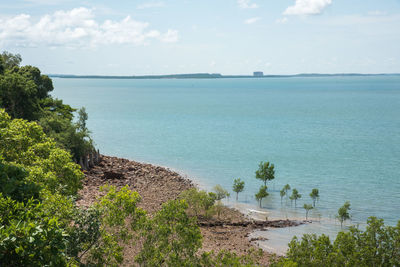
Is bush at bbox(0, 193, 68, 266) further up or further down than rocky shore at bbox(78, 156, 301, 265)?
further up

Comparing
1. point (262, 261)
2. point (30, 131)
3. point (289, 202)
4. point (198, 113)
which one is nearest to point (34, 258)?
point (30, 131)

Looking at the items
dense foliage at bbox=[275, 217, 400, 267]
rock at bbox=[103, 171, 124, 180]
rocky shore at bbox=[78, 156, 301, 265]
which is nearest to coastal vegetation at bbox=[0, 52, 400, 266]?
dense foliage at bbox=[275, 217, 400, 267]

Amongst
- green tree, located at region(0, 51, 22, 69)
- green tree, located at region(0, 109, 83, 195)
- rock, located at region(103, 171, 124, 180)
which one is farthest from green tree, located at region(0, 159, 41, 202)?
green tree, located at region(0, 51, 22, 69)

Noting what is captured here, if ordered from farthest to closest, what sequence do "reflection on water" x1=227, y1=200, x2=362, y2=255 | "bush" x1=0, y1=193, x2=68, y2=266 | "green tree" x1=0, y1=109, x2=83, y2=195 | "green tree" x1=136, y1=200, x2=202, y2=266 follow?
"reflection on water" x1=227, y1=200, x2=362, y2=255 → "green tree" x1=0, y1=109, x2=83, y2=195 → "green tree" x1=136, y1=200, x2=202, y2=266 → "bush" x1=0, y1=193, x2=68, y2=266

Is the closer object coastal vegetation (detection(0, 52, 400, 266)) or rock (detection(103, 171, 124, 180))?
coastal vegetation (detection(0, 52, 400, 266))

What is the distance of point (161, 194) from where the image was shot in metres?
36.8

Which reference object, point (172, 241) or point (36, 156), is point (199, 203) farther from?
point (36, 156)

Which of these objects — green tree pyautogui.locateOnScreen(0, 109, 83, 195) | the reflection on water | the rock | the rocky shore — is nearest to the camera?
green tree pyautogui.locateOnScreen(0, 109, 83, 195)

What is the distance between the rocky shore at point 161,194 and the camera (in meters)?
26.3

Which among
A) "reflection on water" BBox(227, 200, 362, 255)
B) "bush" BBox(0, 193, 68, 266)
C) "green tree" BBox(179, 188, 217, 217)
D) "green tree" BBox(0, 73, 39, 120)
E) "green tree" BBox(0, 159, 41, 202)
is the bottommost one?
"reflection on water" BBox(227, 200, 362, 255)

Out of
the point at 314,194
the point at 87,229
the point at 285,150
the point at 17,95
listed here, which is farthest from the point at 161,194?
the point at 285,150

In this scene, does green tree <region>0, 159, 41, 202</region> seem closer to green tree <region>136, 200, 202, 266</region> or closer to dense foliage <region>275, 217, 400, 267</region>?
green tree <region>136, 200, 202, 266</region>

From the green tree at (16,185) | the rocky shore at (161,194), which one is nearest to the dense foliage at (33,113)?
the rocky shore at (161,194)

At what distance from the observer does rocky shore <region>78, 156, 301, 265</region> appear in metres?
26.3
